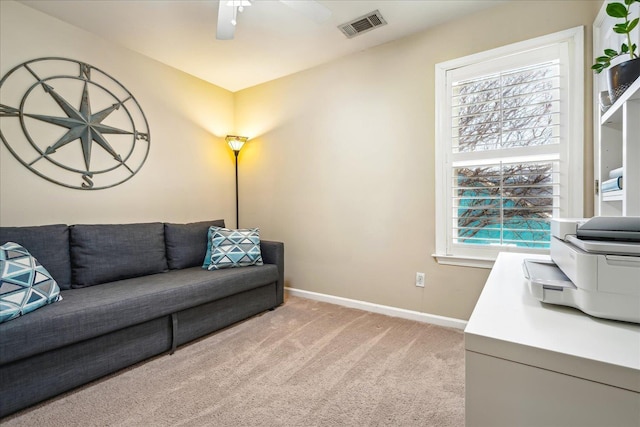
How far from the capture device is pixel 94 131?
2588 millimetres

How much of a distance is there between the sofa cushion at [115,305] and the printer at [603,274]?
2080 millimetres

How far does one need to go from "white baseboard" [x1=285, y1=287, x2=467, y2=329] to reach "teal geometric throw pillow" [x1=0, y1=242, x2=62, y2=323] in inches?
82.7

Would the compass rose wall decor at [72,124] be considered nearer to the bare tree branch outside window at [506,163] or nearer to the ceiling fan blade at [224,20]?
the ceiling fan blade at [224,20]

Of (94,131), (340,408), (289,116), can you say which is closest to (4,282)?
(94,131)

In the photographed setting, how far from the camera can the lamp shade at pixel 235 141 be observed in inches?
139

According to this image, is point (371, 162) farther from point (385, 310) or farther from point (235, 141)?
point (235, 141)

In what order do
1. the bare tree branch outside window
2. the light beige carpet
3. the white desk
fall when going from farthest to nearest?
the bare tree branch outside window → the light beige carpet → the white desk

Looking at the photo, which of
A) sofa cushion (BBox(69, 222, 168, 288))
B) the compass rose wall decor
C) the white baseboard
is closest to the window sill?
the white baseboard

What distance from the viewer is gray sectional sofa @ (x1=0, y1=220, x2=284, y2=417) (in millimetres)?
1517

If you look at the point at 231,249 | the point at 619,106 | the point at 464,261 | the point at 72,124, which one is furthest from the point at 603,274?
the point at 72,124

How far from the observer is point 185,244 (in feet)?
9.28

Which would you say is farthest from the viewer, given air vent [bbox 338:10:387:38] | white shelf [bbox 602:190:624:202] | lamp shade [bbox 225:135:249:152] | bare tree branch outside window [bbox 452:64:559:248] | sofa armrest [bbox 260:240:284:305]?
lamp shade [bbox 225:135:249:152]

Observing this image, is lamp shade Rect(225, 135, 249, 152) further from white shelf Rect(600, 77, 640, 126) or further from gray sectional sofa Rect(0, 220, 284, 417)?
white shelf Rect(600, 77, 640, 126)

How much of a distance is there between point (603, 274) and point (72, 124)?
3.35 metres
